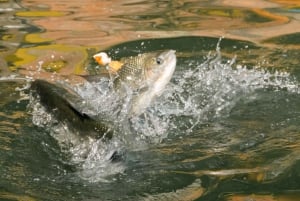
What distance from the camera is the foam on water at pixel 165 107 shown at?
3.40 meters

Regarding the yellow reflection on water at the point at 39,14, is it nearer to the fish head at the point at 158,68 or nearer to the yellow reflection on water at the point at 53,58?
the yellow reflection on water at the point at 53,58

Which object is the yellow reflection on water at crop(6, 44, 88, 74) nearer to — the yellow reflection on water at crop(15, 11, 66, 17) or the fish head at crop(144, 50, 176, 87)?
the yellow reflection on water at crop(15, 11, 66, 17)

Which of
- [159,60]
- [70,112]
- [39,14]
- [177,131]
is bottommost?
[177,131]

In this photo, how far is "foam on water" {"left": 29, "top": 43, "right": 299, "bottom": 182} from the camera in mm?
3398

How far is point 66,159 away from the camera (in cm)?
348

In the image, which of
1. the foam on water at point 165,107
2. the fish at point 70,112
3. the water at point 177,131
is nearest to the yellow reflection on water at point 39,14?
the water at point 177,131

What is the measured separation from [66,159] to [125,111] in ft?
1.64

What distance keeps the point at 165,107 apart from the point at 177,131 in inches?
13.8

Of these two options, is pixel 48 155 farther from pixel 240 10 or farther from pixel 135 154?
pixel 240 10

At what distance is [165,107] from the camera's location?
170 inches

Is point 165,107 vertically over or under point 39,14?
under

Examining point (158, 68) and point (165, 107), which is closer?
point (158, 68)

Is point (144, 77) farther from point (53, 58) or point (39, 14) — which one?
point (39, 14)

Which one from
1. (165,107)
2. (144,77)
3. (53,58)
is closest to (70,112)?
(144,77)
